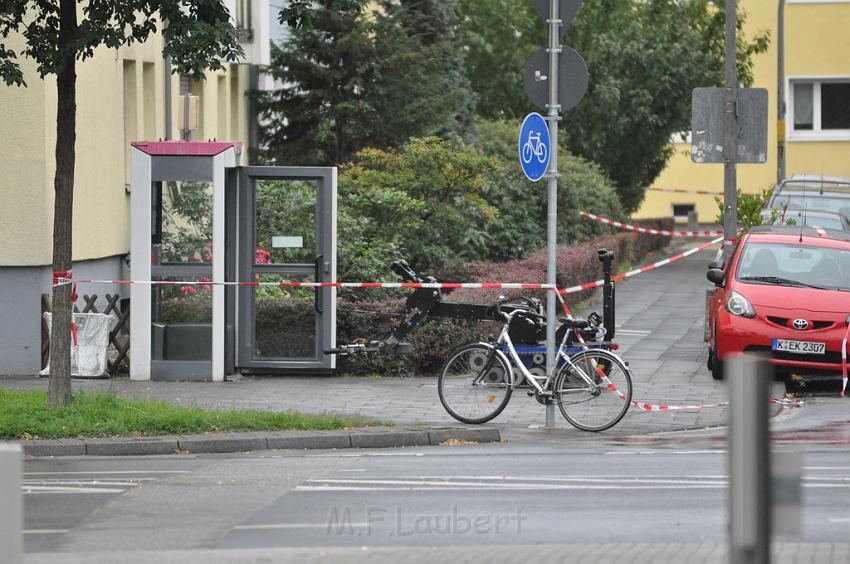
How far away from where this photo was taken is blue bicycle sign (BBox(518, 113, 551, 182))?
1370cm

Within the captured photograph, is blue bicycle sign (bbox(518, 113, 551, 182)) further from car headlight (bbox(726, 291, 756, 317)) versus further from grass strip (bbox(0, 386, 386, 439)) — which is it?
car headlight (bbox(726, 291, 756, 317))

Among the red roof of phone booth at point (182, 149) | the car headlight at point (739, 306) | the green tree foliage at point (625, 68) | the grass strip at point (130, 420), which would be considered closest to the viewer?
the grass strip at point (130, 420)

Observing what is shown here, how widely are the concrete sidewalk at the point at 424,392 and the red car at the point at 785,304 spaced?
20.6 inches

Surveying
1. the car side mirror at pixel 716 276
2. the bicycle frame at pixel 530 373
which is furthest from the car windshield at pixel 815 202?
the bicycle frame at pixel 530 373

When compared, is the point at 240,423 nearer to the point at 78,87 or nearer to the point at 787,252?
the point at 787,252

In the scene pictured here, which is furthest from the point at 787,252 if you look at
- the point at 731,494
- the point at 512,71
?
the point at 512,71

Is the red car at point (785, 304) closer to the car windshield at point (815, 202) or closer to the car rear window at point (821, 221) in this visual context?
the car rear window at point (821, 221)

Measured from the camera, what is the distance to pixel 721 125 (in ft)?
63.6

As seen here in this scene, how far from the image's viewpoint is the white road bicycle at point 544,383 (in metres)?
13.3

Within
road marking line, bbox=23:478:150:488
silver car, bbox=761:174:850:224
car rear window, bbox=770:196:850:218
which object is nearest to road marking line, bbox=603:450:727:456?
road marking line, bbox=23:478:150:488

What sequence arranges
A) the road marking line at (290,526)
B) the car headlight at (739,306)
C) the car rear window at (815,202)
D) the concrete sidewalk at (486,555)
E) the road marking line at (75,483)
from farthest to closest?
the car rear window at (815,202), the car headlight at (739,306), the road marking line at (75,483), the road marking line at (290,526), the concrete sidewalk at (486,555)

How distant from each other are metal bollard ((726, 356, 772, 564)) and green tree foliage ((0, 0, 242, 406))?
941cm

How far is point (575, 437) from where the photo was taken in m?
13.0

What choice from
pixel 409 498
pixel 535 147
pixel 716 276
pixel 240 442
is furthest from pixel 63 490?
pixel 716 276
